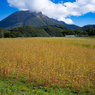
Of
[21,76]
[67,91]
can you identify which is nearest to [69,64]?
[67,91]

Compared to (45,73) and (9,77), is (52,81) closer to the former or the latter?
(45,73)

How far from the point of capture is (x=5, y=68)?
461cm

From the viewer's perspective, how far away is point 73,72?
439 centimetres

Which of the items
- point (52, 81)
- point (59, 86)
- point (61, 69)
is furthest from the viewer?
point (61, 69)

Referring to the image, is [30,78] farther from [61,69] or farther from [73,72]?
[73,72]

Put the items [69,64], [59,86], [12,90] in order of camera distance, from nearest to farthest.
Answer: [12,90] → [59,86] → [69,64]

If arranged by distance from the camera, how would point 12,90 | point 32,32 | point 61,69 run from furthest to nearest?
point 32,32
point 61,69
point 12,90

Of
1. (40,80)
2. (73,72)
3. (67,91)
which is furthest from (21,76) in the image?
(73,72)

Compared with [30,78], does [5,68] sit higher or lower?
higher

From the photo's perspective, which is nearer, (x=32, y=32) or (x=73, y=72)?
(x=73, y=72)

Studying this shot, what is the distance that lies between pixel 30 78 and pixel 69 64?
7.48 feet

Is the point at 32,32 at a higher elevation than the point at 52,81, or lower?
higher

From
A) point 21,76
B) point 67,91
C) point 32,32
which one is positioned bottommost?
point 67,91

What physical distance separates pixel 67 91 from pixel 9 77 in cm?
256
